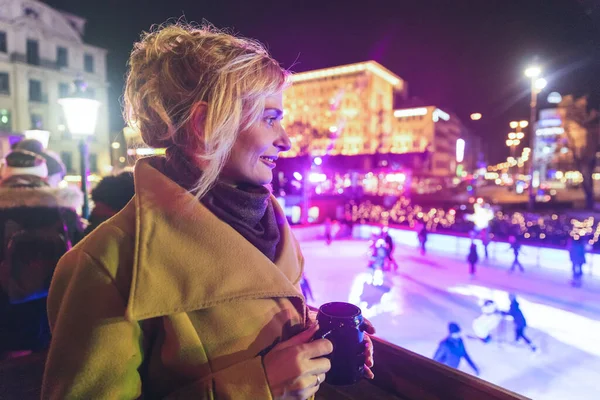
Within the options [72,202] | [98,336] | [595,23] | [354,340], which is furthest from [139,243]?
[595,23]

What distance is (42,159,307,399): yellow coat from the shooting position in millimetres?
808

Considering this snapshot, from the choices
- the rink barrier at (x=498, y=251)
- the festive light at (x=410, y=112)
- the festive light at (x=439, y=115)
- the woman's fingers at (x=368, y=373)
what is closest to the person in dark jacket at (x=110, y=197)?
the woman's fingers at (x=368, y=373)

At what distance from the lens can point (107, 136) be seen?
2966 cm

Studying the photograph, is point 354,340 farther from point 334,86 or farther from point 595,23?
point 334,86

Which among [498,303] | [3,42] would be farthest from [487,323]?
[3,42]

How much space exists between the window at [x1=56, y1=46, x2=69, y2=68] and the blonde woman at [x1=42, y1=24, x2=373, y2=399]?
32.2m

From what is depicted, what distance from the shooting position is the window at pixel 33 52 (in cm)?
2511

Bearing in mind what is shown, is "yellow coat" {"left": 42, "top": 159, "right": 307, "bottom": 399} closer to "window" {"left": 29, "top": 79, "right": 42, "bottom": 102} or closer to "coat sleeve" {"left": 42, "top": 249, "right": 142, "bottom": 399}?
"coat sleeve" {"left": 42, "top": 249, "right": 142, "bottom": 399}

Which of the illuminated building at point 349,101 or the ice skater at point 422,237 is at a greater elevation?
the illuminated building at point 349,101

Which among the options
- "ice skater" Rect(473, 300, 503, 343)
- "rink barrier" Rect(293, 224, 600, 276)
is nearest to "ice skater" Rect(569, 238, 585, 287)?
"rink barrier" Rect(293, 224, 600, 276)

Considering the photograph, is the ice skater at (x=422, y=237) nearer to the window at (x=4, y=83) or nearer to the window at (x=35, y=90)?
the window at (x=4, y=83)

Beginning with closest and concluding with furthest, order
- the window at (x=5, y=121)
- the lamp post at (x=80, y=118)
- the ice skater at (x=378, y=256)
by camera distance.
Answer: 1. the lamp post at (x=80, y=118)
2. the ice skater at (x=378, y=256)
3. the window at (x=5, y=121)

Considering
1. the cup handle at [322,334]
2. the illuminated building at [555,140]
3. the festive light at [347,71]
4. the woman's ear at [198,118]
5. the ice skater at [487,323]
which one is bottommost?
the ice skater at [487,323]

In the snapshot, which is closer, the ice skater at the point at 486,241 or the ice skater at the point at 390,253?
the ice skater at the point at 390,253
